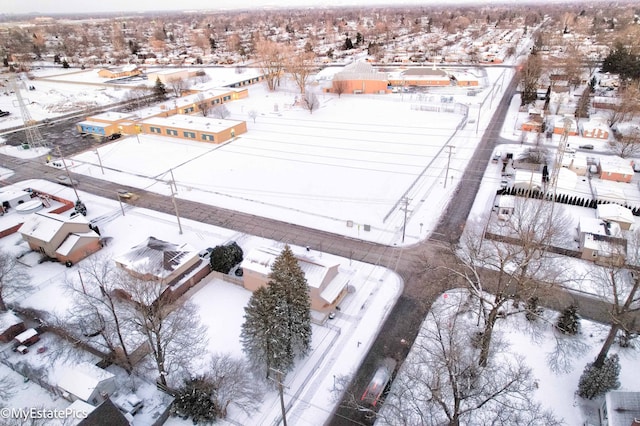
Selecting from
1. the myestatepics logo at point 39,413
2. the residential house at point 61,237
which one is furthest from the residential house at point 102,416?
the residential house at point 61,237

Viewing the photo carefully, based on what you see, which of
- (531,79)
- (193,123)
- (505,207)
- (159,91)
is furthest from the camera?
(159,91)

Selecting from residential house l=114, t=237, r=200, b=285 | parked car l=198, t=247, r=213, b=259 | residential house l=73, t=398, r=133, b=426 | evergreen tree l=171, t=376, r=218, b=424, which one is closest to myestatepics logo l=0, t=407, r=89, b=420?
residential house l=73, t=398, r=133, b=426

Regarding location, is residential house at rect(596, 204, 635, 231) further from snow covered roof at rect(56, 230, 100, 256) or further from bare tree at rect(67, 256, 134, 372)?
snow covered roof at rect(56, 230, 100, 256)

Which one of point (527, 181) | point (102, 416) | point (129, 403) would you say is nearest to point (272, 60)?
point (527, 181)

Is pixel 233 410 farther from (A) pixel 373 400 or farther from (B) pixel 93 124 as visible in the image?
(B) pixel 93 124

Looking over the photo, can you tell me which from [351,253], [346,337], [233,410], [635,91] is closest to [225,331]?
[233,410]

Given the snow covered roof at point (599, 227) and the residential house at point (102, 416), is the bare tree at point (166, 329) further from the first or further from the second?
the snow covered roof at point (599, 227)

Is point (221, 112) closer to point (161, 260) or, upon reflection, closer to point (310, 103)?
point (310, 103)
